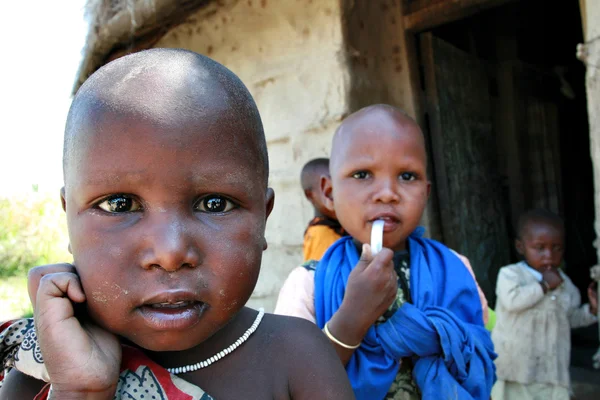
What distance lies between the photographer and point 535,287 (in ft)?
8.33

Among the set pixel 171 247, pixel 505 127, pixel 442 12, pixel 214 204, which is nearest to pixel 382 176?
pixel 214 204

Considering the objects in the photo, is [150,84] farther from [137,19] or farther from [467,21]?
[467,21]

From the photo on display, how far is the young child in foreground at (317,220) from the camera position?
226 centimetres

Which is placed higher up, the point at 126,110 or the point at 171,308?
the point at 126,110

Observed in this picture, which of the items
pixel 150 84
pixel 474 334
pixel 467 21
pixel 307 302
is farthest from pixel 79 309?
pixel 467 21

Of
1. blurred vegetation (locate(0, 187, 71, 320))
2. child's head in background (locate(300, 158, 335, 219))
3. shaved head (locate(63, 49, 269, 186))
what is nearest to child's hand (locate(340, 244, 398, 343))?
shaved head (locate(63, 49, 269, 186))

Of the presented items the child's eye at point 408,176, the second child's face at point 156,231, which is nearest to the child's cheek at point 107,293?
the second child's face at point 156,231

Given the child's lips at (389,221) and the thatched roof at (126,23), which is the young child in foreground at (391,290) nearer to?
the child's lips at (389,221)

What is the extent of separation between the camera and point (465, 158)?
3.23 m

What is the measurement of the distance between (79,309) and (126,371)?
11cm

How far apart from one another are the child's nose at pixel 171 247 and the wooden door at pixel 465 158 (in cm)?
241

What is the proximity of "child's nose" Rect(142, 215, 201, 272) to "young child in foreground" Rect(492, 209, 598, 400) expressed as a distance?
7.48ft

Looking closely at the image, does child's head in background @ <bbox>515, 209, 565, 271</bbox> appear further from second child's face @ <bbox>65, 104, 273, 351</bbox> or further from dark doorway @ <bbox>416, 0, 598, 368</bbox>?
second child's face @ <bbox>65, 104, 273, 351</bbox>

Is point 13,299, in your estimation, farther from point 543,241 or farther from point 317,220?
point 543,241
